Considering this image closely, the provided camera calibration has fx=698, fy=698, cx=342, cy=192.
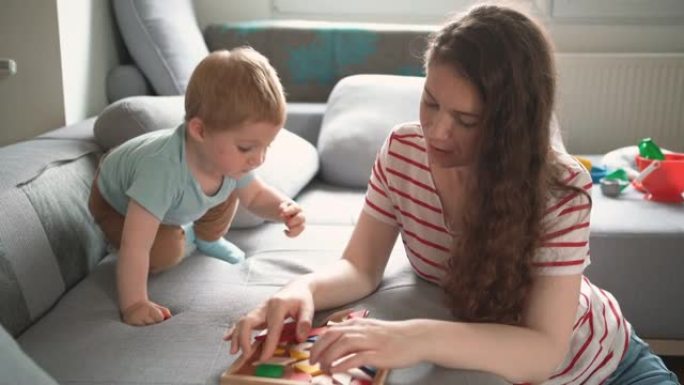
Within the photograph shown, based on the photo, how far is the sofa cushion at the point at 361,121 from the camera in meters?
2.14

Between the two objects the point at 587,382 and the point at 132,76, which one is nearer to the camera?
the point at 587,382

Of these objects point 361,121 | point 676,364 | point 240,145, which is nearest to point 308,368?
point 240,145

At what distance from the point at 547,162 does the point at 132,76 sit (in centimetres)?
160

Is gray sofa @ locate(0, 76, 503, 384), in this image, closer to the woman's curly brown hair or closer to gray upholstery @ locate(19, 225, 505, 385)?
gray upholstery @ locate(19, 225, 505, 385)

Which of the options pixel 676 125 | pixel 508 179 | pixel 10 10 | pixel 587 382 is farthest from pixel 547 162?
pixel 676 125

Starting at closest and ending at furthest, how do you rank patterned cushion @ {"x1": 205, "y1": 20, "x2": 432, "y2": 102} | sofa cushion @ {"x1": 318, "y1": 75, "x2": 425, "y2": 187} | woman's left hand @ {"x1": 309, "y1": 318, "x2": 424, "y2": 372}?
1. woman's left hand @ {"x1": 309, "y1": 318, "x2": 424, "y2": 372}
2. sofa cushion @ {"x1": 318, "y1": 75, "x2": 425, "y2": 187}
3. patterned cushion @ {"x1": 205, "y1": 20, "x2": 432, "y2": 102}

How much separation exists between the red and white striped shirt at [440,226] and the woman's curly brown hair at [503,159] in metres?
0.03

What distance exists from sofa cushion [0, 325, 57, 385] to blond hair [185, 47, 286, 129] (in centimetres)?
57

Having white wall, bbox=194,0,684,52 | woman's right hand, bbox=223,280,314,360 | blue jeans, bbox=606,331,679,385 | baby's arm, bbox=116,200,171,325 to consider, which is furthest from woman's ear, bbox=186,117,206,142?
white wall, bbox=194,0,684,52

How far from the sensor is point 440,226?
115 centimetres

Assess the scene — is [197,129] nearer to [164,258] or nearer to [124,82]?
[164,258]

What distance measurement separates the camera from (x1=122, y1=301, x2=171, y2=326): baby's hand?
1.11 metres

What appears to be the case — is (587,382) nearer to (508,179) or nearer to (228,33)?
(508,179)

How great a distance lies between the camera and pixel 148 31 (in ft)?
7.26
